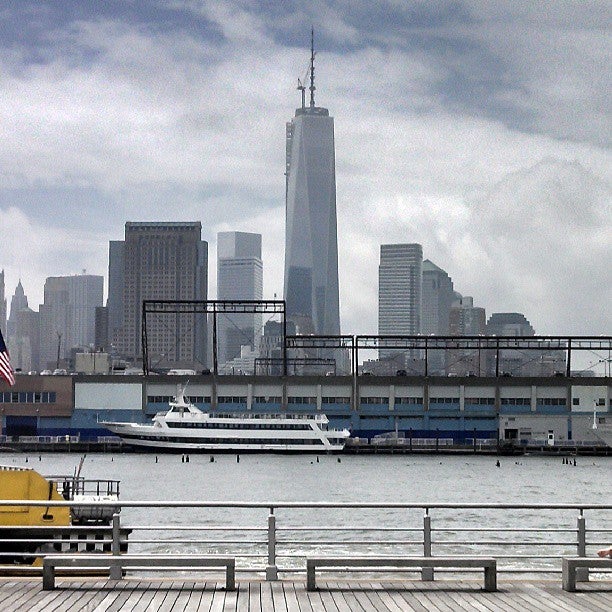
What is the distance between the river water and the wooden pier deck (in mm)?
911

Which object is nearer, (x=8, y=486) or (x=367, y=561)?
(x=367, y=561)

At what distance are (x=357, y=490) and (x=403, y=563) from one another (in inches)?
2266

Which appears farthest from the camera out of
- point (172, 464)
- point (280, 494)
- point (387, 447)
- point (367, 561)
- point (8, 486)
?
point (387, 447)

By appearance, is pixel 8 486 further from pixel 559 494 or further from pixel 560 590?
pixel 559 494

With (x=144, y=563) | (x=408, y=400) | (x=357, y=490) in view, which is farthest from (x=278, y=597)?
(x=408, y=400)

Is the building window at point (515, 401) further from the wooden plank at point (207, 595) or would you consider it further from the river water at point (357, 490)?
the wooden plank at point (207, 595)

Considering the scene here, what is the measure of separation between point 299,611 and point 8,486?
15.1 metres

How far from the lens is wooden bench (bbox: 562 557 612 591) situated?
17938mm

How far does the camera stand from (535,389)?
439ft

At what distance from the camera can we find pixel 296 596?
17.5 meters

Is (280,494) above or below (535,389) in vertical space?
below

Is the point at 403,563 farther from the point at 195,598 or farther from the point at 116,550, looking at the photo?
the point at 116,550

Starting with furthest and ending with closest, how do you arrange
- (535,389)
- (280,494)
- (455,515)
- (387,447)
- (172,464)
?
(535,389)
(387,447)
(172,464)
(280,494)
(455,515)

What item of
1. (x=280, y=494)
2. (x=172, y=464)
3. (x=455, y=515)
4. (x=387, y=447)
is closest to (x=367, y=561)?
(x=455, y=515)
